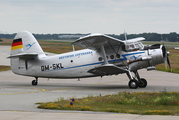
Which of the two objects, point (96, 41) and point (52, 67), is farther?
point (52, 67)

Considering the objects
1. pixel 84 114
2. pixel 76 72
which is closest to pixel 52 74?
pixel 76 72

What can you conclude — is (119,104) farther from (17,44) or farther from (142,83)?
(17,44)

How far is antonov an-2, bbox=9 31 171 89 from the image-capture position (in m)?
17.3

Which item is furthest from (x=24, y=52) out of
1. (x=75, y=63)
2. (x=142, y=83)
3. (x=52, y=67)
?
(x=142, y=83)

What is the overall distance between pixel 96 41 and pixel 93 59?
182 centimetres

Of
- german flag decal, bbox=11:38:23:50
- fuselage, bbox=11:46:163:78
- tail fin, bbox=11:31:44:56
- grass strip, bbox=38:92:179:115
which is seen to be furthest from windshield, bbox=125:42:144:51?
german flag decal, bbox=11:38:23:50

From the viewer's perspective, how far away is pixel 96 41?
1703cm

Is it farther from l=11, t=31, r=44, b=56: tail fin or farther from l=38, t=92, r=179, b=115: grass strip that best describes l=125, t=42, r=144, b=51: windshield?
l=11, t=31, r=44, b=56: tail fin

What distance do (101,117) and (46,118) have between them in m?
1.67

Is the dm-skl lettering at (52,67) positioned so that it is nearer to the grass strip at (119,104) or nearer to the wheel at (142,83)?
the wheel at (142,83)

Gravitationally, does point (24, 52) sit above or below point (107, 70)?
above

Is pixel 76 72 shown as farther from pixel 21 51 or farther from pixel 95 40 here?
pixel 21 51

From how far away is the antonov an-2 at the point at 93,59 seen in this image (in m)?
17.3

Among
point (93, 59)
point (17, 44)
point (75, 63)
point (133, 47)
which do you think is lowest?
point (75, 63)
